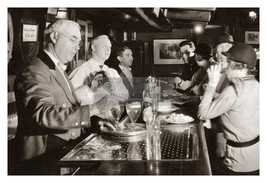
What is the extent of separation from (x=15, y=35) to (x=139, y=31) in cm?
96

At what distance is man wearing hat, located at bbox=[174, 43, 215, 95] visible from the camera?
6.33 feet

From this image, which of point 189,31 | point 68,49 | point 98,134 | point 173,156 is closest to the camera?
point 173,156

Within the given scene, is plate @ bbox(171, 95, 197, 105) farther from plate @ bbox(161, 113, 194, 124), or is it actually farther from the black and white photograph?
plate @ bbox(161, 113, 194, 124)

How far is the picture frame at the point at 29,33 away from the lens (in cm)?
164

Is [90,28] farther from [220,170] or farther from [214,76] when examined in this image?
[220,170]

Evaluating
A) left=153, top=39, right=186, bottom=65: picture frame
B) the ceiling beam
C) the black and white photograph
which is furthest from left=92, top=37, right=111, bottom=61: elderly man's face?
the ceiling beam

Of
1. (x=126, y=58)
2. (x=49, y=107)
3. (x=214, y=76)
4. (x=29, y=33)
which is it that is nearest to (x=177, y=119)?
(x=214, y=76)

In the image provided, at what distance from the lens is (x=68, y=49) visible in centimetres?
148

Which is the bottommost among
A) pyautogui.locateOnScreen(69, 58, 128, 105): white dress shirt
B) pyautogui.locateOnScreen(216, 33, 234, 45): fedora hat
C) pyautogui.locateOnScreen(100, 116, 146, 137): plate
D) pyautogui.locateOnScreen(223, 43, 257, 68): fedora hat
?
pyautogui.locateOnScreen(100, 116, 146, 137): plate

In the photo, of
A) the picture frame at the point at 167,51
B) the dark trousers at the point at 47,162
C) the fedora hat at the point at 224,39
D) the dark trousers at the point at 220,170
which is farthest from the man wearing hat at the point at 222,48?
the dark trousers at the point at 47,162

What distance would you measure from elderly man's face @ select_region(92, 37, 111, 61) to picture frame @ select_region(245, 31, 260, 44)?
0.92m

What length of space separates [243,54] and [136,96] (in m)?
0.95

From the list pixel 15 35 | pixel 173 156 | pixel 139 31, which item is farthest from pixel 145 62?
pixel 173 156
